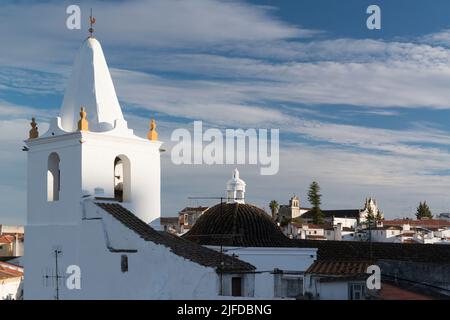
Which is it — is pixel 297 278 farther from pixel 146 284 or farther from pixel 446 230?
pixel 446 230

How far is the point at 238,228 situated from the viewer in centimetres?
2325

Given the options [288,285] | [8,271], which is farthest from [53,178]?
[8,271]

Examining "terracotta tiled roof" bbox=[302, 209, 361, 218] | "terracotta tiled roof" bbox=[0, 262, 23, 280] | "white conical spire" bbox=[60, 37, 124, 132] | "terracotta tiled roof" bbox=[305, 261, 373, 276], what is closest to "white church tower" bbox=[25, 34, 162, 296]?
"white conical spire" bbox=[60, 37, 124, 132]

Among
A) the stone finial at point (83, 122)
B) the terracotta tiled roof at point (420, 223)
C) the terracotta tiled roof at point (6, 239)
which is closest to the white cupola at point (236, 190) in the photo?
the stone finial at point (83, 122)

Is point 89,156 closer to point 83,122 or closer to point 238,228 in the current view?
Answer: point 83,122

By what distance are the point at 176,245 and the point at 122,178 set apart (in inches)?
118

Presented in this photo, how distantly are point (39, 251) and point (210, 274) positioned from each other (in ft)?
16.4

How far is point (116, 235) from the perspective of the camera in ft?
48.9

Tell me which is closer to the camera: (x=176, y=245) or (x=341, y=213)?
(x=176, y=245)

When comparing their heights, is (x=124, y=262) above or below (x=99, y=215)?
below

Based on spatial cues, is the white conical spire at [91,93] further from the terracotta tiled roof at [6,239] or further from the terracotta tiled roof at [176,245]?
the terracotta tiled roof at [6,239]

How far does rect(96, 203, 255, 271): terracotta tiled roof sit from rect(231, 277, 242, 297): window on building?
0.22 m
